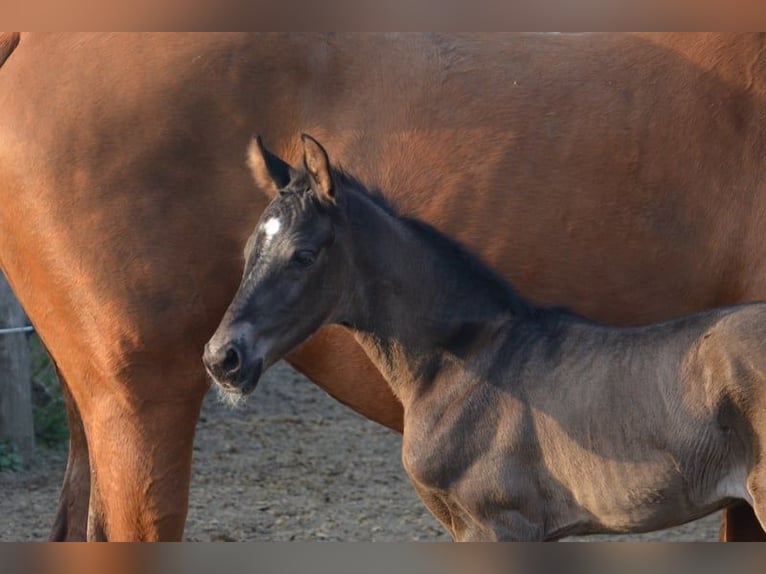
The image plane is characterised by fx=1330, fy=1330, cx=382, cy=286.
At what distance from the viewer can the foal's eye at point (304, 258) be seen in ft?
12.1

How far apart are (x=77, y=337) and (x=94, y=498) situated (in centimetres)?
54

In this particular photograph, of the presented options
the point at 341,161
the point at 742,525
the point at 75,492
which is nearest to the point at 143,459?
the point at 75,492

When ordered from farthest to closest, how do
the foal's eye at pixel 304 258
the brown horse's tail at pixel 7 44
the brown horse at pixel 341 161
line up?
the brown horse's tail at pixel 7 44
the brown horse at pixel 341 161
the foal's eye at pixel 304 258

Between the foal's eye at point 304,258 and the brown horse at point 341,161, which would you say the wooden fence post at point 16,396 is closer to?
the brown horse at point 341,161

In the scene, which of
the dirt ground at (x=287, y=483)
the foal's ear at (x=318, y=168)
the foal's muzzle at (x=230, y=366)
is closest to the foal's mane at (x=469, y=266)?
the foal's ear at (x=318, y=168)

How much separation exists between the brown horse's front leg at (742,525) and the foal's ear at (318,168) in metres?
1.70

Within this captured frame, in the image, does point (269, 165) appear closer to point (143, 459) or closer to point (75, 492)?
point (143, 459)

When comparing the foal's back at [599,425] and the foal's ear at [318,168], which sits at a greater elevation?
the foal's ear at [318,168]

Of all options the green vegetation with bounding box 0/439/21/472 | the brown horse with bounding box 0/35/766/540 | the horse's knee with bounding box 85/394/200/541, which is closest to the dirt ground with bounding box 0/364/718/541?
the green vegetation with bounding box 0/439/21/472

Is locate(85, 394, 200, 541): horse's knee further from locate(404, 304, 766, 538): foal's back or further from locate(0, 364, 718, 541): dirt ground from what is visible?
locate(0, 364, 718, 541): dirt ground

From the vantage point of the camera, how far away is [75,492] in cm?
473

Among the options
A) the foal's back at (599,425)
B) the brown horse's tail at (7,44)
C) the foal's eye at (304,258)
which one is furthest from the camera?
the brown horse's tail at (7,44)

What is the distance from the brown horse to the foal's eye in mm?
573

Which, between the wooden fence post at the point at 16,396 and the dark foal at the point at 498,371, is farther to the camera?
the wooden fence post at the point at 16,396
